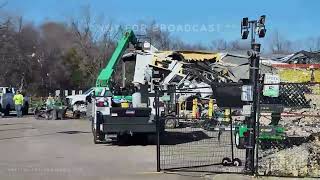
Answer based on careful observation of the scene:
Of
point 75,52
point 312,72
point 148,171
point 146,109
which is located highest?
point 75,52

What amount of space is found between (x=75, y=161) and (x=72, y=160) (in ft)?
0.78

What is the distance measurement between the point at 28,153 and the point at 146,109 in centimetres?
407

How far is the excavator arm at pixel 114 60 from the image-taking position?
2892cm

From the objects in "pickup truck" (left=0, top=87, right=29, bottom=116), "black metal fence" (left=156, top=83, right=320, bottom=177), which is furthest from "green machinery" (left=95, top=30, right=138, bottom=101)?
"pickup truck" (left=0, top=87, right=29, bottom=116)

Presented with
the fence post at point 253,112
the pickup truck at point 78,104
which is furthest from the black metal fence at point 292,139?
the pickup truck at point 78,104

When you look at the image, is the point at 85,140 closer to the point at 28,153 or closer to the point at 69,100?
the point at 28,153

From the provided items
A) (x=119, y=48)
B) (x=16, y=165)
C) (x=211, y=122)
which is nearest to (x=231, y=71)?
(x=119, y=48)

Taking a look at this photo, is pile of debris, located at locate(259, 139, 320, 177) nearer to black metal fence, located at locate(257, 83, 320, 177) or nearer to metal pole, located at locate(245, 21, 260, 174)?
black metal fence, located at locate(257, 83, 320, 177)

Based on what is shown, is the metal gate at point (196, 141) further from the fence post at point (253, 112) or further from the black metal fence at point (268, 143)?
the fence post at point (253, 112)

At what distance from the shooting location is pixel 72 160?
46.5 feet

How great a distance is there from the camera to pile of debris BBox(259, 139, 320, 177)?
11062 millimetres

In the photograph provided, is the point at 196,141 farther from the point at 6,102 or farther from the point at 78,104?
the point at 6,102

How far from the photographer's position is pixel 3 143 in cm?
1919

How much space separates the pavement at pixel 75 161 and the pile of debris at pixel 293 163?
31.3 inches
